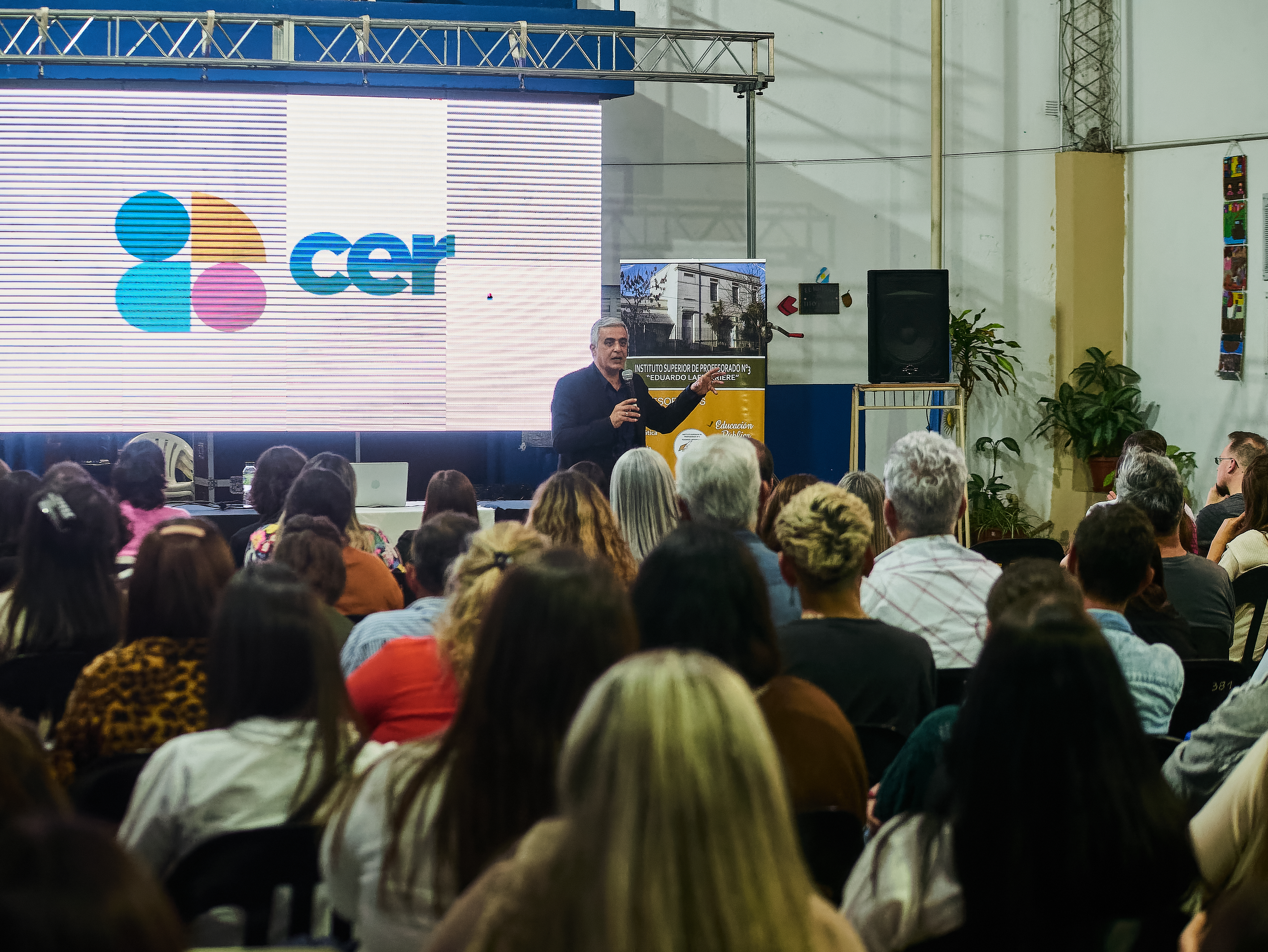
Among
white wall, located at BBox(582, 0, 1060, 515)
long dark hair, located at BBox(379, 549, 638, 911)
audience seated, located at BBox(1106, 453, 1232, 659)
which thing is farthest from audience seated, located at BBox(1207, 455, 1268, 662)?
white wall, located at BBox(582, 0, 1060, 515)

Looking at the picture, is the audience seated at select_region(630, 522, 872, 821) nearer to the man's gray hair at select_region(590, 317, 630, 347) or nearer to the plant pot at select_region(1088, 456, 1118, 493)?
the man's gray hair at select_region(590, 317, 630, 347)

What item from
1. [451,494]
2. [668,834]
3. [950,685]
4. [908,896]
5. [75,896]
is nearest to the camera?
[75,896]

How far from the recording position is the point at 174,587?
88.9 inches

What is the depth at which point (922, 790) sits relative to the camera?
1849 mm

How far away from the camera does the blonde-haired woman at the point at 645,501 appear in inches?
145

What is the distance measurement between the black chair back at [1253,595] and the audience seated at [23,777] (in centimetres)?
353

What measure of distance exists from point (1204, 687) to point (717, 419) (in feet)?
16.5

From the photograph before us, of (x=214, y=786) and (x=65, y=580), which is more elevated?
(x=65, y=580)

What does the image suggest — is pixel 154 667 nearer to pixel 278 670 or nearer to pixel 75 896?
pixel 278 670

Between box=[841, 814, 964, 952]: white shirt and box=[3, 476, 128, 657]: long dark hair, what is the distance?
212 centimetres

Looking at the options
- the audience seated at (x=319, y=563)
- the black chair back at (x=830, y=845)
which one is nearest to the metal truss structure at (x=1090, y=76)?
the audience seated at (x=319, y=563)

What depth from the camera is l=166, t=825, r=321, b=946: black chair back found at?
1.59 meters

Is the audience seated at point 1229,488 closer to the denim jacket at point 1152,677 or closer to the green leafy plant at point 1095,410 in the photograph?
the denim jacket at point 1152,677

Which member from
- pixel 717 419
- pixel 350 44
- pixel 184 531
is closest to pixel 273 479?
pixel 184 531
